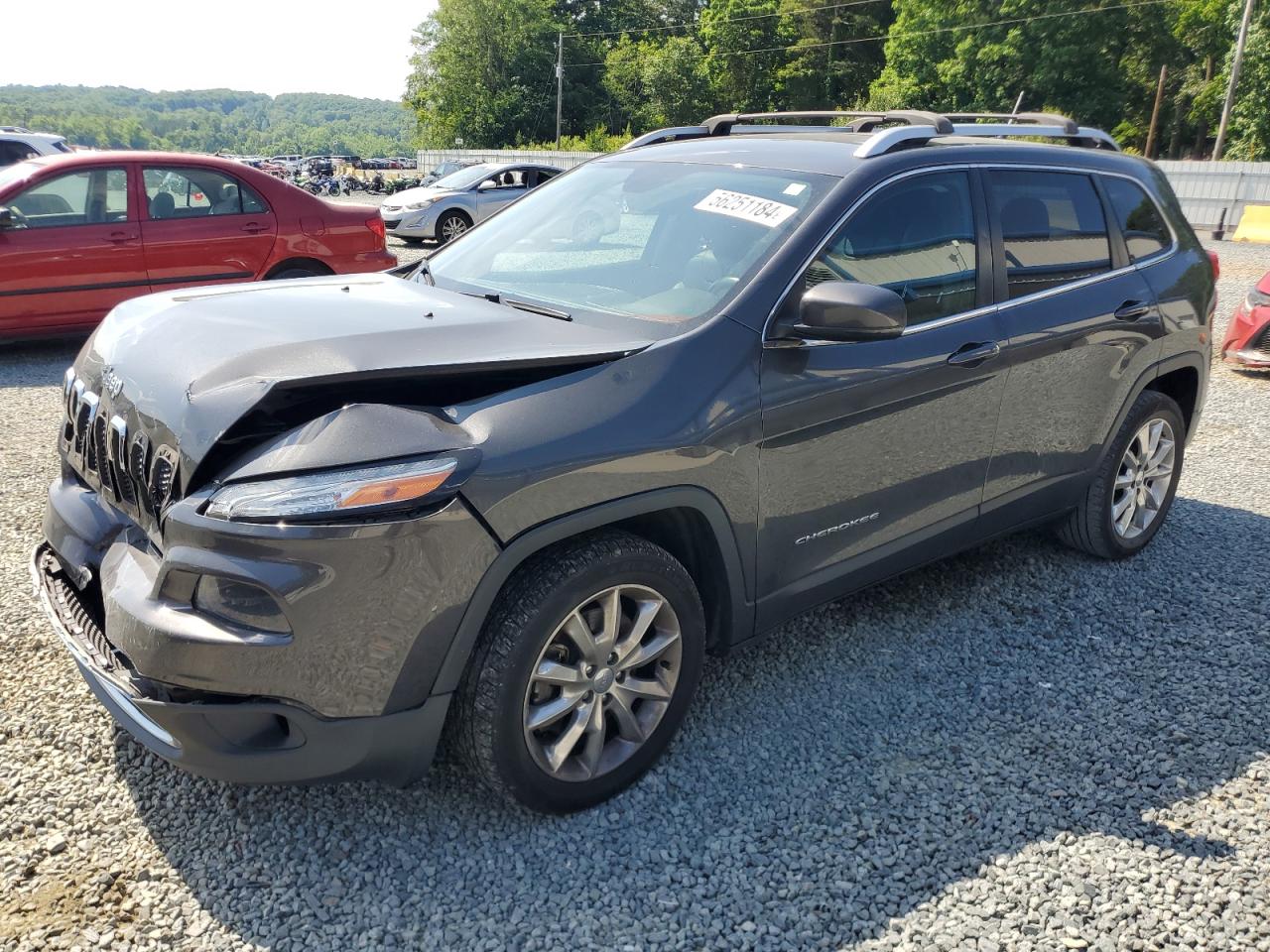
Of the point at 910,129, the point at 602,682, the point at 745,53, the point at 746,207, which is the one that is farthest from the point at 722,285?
the point at 745,53

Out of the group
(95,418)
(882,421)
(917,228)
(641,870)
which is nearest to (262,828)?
(641,870)

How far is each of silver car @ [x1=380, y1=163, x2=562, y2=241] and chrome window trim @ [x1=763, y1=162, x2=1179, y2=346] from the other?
13671 millimetres

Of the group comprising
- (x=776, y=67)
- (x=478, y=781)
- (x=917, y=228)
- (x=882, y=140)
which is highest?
(x=776, y=67)

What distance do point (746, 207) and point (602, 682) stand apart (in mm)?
1610

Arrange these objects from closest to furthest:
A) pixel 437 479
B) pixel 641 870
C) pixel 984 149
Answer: pixel 437 479
pixel 641 870
pixel 984 149

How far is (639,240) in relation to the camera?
3.51 m

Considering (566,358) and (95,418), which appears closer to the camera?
(566,358)

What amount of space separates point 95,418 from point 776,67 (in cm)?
7882

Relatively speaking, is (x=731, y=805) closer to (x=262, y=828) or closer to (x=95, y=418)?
(x=262, y=828)

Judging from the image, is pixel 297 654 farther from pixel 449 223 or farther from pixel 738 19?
pixel 738 19

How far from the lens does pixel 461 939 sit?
2.39 m

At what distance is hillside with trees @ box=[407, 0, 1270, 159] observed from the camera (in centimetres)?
5322

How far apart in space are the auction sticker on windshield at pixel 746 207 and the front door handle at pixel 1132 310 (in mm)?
1754

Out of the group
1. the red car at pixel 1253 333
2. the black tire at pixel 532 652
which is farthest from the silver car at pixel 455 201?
the black tire at pixel 532 652
